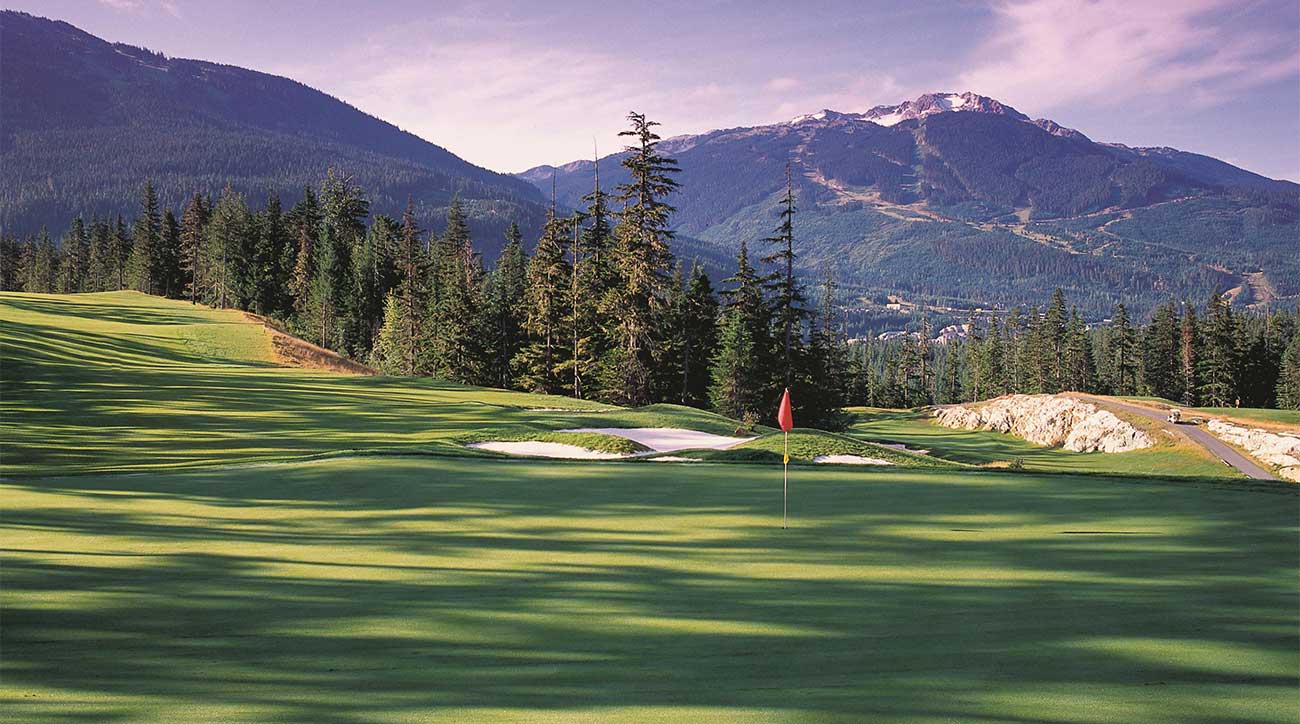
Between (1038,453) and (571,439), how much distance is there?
5463cm

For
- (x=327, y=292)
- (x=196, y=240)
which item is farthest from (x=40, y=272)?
(x=327, y=292)

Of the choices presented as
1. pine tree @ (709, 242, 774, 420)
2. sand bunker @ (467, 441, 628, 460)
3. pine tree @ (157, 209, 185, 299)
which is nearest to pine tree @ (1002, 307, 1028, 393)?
pine tree @ (709, 242, 774, 420)

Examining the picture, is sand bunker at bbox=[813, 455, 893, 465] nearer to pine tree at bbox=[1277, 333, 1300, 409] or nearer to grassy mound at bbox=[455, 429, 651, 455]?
grassy mound at bbox=[455, 429, 651, 455]

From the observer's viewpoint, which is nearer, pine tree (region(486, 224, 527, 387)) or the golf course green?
the golf course green

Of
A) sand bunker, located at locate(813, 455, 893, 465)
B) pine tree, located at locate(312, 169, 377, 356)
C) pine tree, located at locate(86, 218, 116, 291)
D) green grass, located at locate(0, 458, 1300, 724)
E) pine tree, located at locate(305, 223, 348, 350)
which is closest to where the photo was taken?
green grass, located at locate(0, 458, 1300, 724)

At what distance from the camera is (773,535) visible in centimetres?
890

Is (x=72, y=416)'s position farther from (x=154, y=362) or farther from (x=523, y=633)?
(x=523, y=633)

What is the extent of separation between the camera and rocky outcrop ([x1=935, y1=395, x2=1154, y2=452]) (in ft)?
199

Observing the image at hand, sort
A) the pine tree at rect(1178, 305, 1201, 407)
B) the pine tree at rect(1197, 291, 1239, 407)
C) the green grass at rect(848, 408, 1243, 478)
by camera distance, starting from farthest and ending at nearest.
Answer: the pine tree at rect(1178, 305, 1201, 407), the pine tree at rect(1197, 291, 1239, 407), the green grass at rect(848, 408, 1243, 478)

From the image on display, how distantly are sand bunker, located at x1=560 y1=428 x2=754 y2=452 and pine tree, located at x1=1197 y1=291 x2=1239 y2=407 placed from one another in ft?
318

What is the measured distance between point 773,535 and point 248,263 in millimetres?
91617

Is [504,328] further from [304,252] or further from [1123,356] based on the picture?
[1123,356]

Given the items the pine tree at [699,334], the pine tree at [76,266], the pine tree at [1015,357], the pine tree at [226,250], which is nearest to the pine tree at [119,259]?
the pine tree at [76,266]

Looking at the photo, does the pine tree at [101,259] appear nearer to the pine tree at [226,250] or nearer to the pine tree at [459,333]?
the pine tree at [226,250]
